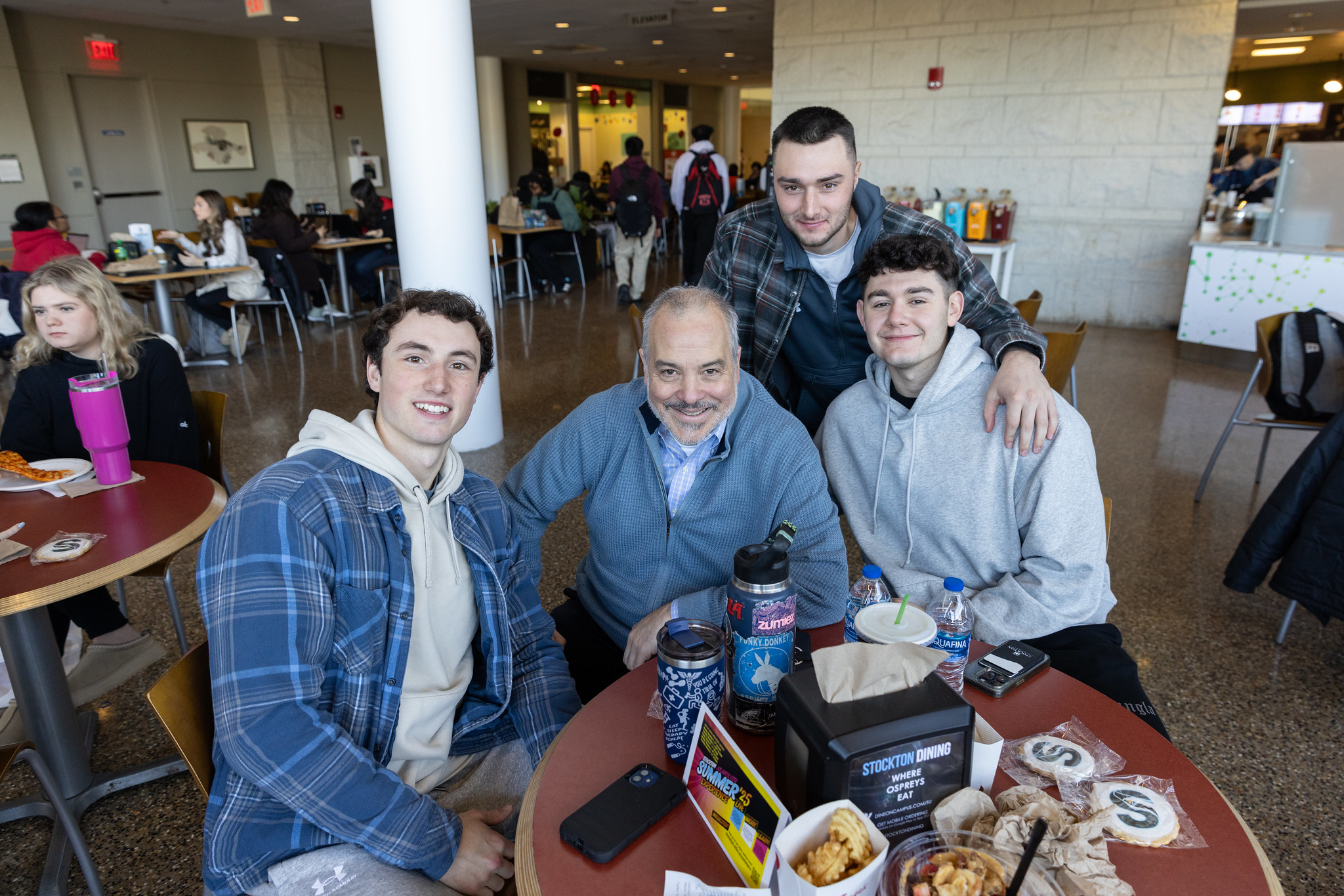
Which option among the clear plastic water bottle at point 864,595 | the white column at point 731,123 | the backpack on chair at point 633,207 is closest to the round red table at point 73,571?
the clear plastic water bottle at point 864,595

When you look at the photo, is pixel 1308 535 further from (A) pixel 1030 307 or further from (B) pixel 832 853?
(B) pixel 832 853

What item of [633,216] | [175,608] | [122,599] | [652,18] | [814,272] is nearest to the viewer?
[814,272]

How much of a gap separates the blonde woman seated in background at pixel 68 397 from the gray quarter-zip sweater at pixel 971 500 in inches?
81.5

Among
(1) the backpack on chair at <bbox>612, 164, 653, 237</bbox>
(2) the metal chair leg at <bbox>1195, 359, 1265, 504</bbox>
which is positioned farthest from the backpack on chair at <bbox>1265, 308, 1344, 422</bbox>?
(1) the backpack on chair at <bbox>612, 164, 653, 237</bbox>

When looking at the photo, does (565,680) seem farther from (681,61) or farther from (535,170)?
(681,61)

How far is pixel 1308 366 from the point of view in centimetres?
313

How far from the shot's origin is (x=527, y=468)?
175 cm

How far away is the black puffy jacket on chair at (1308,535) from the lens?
2379 millimetres

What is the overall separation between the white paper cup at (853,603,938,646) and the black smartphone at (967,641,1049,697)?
0.14 meters

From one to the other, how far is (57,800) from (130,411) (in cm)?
125

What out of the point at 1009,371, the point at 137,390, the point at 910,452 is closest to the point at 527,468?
the point at 910,452

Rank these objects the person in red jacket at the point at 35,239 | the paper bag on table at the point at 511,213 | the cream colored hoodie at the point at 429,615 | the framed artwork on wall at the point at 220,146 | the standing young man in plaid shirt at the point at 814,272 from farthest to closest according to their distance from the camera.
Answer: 1. the framed artwork on wall at the point at 220,146
2. the paper bag on table at the point at 511,213
3. the person in red jacket at the point at 35,239
4. the standing young man in plaid shirt at the point at 814,272
5. the cream colored hoodie at the point at 429,615

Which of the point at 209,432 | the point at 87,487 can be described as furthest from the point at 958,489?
the point at 209,432

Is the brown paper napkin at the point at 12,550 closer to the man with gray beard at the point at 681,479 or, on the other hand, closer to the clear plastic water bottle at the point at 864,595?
the man with gray beard at the point at 681,479
